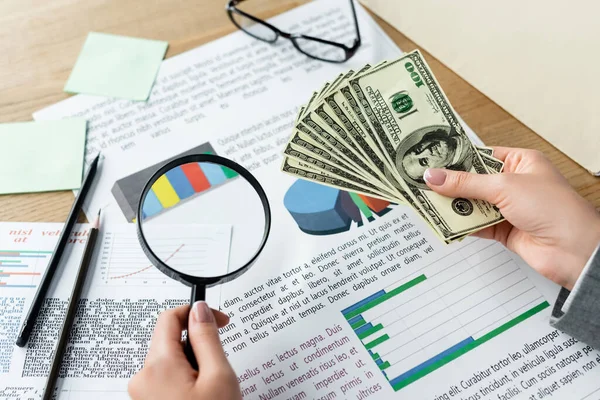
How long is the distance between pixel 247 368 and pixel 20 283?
0.39 metres

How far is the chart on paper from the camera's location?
848 mm

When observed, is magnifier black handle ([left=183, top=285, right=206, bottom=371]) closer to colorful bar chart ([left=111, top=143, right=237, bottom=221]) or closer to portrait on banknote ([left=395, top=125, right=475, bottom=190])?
colorful bar chart ([left=111, top=143, right=237, bottom=221])

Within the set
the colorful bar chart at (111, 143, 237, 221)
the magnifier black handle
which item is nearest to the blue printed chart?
the colorful bar chart at (111, 143, 237, 221)

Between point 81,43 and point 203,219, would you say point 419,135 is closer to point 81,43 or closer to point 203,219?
point 203,219

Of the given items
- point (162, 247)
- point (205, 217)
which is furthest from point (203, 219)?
point (162, 247)

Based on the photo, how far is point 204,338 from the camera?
28.2 inches

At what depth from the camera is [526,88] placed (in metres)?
0.99

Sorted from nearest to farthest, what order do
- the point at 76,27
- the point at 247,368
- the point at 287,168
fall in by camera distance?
1. the point at 247,368
2. the point at 287,168
3. the point at 76,27

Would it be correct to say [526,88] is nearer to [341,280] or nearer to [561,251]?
[561,251]

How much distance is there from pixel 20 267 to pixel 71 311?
0.13 m

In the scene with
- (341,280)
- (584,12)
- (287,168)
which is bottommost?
(341,280)

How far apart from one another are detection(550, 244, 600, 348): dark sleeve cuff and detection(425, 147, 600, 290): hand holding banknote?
0.03 metres

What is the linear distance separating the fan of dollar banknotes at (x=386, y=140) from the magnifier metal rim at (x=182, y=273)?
7 centimetres

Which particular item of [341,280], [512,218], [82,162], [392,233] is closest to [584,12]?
[512,218]
